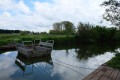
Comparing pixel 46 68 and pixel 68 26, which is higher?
pixel 68 26

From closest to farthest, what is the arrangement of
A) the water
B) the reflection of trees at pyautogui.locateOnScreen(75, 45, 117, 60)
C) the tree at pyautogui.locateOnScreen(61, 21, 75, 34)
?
the water
the reflection of trees at pyautogui.locateOnScreen(75, 45, 117, 60)
the tree at pyautogui.locateOnScreen(61, 21, 75, 34)

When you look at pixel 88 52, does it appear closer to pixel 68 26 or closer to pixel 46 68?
pixel 46 68

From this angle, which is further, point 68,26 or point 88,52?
point 68,26

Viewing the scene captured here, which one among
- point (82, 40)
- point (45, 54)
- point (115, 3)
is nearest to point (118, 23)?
point (115, 3)

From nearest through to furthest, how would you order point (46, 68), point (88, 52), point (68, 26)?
point (46, 68)
point (88, 52)
point (68, 26)

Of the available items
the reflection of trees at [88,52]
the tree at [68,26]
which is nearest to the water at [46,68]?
the reflection of trees at [88,52]

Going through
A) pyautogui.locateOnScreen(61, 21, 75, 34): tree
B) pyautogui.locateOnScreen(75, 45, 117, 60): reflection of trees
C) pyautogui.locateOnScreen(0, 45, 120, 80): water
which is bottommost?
pyautogui.locateOnScreen(75, 45, 117, 60): reflection of trees

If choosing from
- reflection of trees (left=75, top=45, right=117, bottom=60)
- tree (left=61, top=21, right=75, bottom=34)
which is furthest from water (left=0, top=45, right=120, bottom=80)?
tree (left=61, top=21, right=75, bottom=34)

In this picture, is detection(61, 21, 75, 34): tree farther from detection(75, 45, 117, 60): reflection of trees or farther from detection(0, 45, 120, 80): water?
detection(0, 45, 120, 80): water

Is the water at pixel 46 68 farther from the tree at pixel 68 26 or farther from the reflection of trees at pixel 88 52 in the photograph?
the tree at pixel 68 26

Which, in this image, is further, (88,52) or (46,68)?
(88,52)

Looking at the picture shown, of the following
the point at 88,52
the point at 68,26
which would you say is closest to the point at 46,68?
the point at 88,52

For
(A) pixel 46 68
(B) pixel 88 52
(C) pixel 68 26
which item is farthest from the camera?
(C) pixel 68 26

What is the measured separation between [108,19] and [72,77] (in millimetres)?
4568
